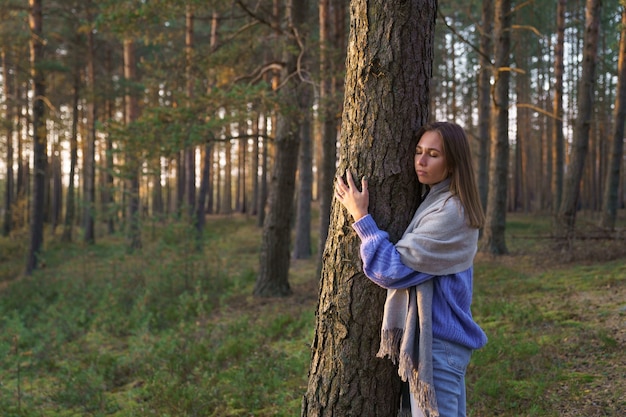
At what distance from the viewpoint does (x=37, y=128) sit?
15.1 metres

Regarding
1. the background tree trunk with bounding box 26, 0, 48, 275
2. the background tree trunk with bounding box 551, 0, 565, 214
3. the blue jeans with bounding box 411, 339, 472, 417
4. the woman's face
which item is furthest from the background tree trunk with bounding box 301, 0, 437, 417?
the background tree trunk with bounding box 26, 0, 48, 275

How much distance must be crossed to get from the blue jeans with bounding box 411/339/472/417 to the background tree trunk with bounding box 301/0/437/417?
13.8 inches

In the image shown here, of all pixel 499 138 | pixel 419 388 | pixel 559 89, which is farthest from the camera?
pixel 559 89

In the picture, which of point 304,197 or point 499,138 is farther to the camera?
point 304,197

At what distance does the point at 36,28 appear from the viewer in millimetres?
14812

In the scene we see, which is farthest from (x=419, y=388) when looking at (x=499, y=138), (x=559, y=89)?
(x=559, y=89)

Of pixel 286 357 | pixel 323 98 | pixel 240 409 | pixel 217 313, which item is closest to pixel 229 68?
pixel 323 98

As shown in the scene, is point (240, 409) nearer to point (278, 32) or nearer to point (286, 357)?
point (286, 357)

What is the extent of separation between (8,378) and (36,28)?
1162 centimetres

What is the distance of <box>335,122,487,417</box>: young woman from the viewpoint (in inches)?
101

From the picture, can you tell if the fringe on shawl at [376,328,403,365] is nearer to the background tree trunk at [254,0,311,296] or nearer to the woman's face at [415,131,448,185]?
the woman's face at [415,131,448,185]

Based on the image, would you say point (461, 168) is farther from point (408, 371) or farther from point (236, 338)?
point (236, 338)

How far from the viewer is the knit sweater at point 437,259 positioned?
2574mm

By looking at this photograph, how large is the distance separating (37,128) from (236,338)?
11.4m
